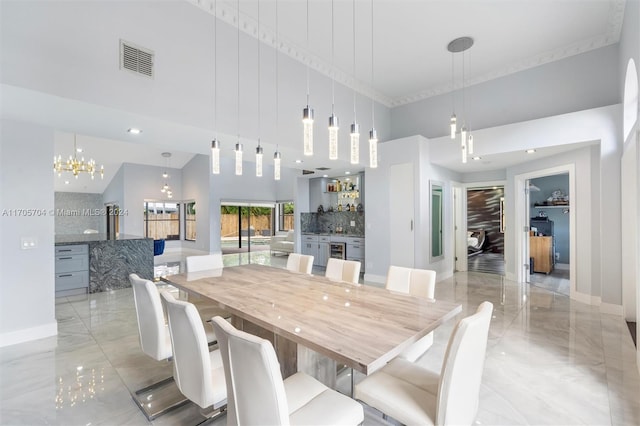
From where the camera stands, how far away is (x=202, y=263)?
11.8 feet

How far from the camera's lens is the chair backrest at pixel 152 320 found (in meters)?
2.06

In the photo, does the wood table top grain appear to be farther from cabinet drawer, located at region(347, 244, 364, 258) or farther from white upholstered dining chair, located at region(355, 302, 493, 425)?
cabinet drawer, located at region(347, 244, 364, 258)

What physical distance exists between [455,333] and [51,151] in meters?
4.54

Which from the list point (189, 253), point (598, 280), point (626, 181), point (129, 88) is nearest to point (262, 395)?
point (129, 88)

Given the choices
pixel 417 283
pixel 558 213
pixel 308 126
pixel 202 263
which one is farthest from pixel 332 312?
pixel 558 213

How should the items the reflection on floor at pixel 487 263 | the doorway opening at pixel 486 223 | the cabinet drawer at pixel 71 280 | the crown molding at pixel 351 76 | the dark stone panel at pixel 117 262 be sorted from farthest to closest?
the doorway opening at pixel 486 223
the reflection on floor at pixel 487 263
the dark stone panel at pixel 117 262
the cabinet drawer at pixel 71 280
the crown molding at pixel 351 76

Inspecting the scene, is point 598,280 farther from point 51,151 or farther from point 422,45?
point 51,151

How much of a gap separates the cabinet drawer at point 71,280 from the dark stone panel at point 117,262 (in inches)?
3.4

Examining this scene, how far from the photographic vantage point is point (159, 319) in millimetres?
2070

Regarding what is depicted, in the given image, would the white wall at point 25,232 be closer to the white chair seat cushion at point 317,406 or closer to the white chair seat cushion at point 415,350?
the white chair seat cushion at point 317,406

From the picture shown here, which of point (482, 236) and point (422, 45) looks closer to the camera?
point (422, 45)

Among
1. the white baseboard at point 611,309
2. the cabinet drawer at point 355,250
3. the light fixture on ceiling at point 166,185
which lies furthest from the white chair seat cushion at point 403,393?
the light fixture on ceiling at point 166,185

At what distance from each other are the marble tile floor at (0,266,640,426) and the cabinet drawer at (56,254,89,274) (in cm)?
121

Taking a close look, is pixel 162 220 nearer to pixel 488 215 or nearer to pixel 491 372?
pixel 491 372
